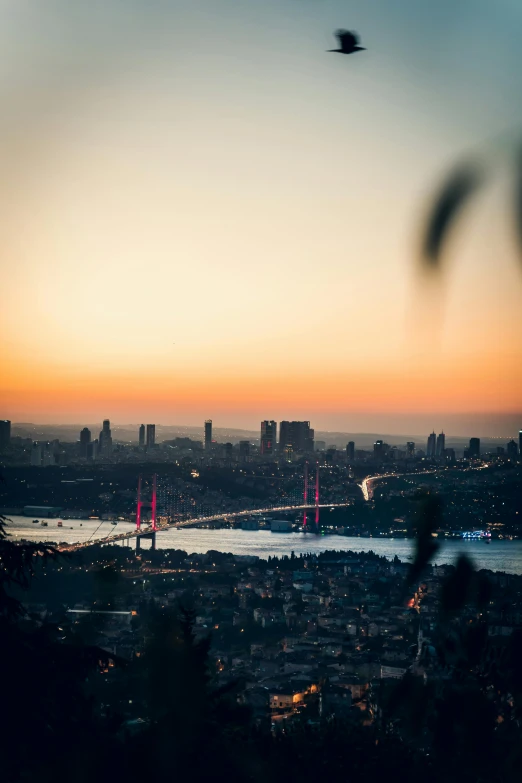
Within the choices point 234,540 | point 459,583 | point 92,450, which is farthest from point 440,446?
point 459,583

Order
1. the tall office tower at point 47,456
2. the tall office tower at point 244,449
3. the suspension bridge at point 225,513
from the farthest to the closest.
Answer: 1. the tall office tower at point 244,449
2. the tall office tower at point 47,456
3. the suspension bridge at point 225,513

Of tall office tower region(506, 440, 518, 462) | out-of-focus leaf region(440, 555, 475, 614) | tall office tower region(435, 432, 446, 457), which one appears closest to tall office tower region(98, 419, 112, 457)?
tall office tower region(435, 432, 446, 457)

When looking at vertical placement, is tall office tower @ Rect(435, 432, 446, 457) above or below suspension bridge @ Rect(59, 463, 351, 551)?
above

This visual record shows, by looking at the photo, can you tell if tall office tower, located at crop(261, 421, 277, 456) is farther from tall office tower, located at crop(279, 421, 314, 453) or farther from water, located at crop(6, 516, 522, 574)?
water, located at crop(6, 516, 522, 574)

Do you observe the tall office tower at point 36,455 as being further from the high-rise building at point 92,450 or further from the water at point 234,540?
the high-rise building at point 92,450

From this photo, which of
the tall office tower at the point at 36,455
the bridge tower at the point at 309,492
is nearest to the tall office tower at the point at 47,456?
the tall office tower at the point at 36,455

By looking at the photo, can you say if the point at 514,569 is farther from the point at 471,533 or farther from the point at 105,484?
the point at 105,484

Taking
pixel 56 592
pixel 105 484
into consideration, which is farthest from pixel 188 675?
pixel 105 484
